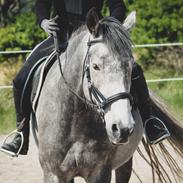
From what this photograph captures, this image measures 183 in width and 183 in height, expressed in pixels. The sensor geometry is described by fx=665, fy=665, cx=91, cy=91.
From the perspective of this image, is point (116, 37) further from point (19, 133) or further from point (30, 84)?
point (19, 133)

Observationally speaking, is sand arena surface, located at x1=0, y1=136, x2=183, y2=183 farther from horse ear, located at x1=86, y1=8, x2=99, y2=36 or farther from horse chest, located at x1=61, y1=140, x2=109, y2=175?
horse ear, located at x1=86, y1=8, x2=99, y2=36

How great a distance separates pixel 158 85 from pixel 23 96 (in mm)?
6319

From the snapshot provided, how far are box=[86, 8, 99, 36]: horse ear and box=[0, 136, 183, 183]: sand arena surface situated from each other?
323 cm

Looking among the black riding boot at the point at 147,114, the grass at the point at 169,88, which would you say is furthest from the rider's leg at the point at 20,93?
the grass at the point at 169,88

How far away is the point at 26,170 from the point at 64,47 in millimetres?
3159

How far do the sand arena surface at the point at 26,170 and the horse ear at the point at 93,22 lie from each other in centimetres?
→ 323

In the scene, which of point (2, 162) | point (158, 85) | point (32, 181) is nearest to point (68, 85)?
point (32, 181)

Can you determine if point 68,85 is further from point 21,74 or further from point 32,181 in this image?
point 32,181

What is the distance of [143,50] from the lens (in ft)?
38.9

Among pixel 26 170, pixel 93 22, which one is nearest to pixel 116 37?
pixel 93 22

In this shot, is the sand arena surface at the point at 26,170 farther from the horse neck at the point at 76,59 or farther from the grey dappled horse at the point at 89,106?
the horse neck at the point at 76,59

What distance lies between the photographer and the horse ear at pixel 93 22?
4.34m

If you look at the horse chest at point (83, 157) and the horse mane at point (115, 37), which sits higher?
the horse mane at point (115, 37)

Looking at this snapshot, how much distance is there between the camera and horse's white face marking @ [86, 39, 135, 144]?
4.08 m
